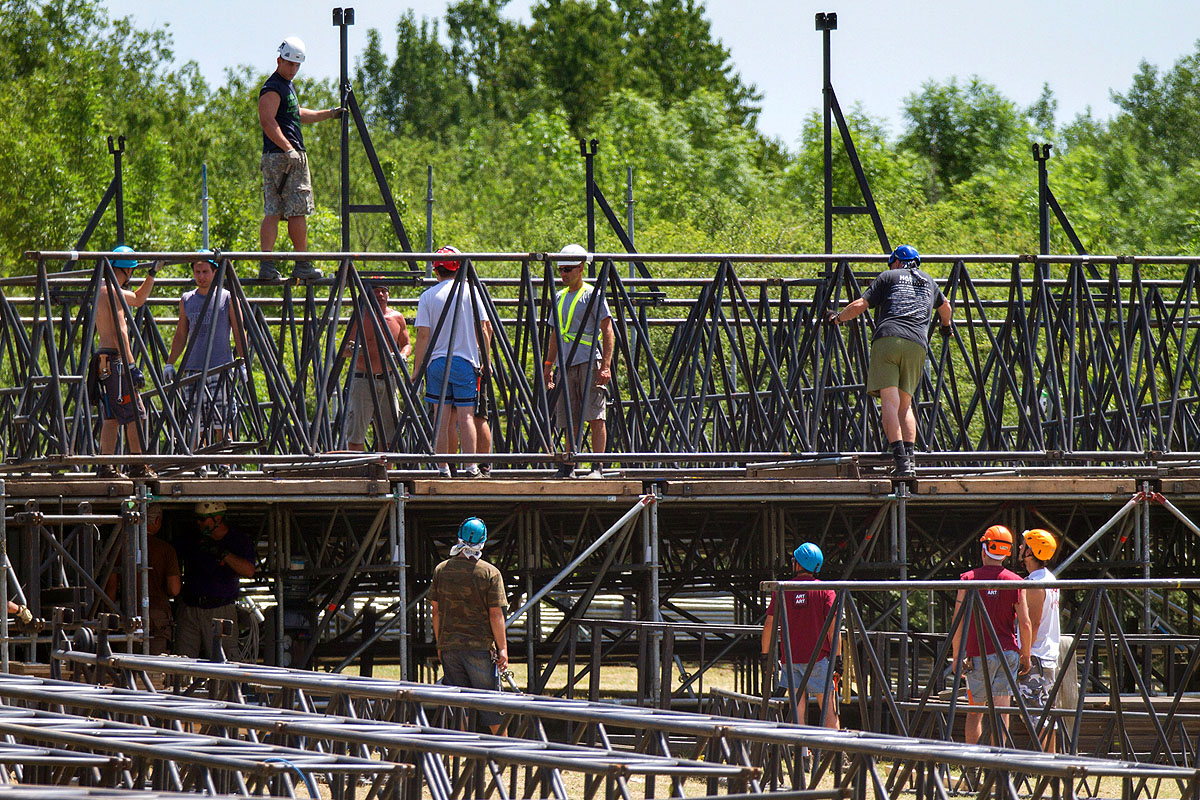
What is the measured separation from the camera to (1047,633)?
451 inches

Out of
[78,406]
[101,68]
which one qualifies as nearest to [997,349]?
[78,406]

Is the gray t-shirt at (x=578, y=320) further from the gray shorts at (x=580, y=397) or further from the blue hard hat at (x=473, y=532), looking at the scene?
the blue hard hat at (x=473, y=532)

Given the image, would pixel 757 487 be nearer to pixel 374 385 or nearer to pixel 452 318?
pixel 452 318

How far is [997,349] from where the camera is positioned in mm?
14250

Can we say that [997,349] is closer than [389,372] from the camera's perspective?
No

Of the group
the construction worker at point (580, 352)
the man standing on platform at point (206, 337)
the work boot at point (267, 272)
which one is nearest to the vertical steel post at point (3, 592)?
the man standing on platform at point (206, 337)

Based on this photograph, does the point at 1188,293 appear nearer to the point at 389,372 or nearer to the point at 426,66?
the point at 389,372

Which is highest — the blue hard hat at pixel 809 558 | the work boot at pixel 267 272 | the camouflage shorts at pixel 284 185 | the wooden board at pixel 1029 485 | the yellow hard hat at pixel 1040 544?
the camouflage shorts at pixel 284 185

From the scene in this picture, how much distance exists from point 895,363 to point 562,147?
38422 mm

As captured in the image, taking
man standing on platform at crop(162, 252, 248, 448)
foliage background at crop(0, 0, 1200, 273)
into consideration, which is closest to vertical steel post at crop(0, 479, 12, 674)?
man standing on platform at crop(162, 252, 248, 448)

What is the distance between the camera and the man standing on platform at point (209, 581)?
Result: 550 inches

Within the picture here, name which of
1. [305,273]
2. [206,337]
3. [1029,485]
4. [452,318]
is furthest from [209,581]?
[1029,485]

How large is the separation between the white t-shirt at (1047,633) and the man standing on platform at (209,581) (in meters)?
5.95

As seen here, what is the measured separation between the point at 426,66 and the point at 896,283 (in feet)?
178
